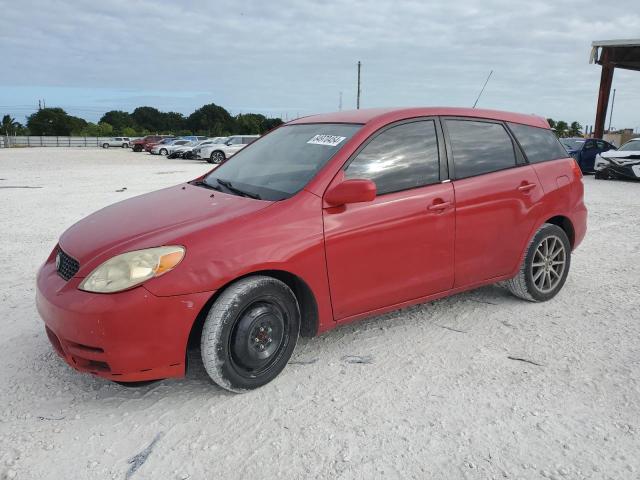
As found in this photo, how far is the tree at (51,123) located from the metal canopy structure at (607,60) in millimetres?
86169

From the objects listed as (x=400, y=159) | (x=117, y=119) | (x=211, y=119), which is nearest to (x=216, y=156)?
(x=400, y=159)

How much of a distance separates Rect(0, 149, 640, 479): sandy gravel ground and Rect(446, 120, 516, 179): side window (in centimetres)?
119

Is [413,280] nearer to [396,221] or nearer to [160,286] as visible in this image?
[396,221]

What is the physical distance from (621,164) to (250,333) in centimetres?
1546

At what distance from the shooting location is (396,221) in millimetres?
3430

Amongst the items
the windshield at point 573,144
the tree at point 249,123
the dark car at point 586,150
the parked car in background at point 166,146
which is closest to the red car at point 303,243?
the dark car at point 586,150

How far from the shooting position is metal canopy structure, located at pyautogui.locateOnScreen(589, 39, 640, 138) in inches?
973

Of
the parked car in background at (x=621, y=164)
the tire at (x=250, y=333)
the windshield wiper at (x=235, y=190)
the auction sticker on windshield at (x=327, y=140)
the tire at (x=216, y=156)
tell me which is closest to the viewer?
the tire at (x=250, y=333)

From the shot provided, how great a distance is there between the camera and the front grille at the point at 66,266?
2.95 metres

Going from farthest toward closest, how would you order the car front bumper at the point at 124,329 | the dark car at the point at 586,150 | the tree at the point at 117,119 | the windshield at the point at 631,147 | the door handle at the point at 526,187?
the tree at the point at 117,119, the dark car at the point at 586,150, the windshield at the point at 631,147, the door handle at the point at 526,187, the car front bumper at the point at 124,329

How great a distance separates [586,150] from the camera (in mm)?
18016

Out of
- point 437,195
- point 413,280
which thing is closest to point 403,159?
point 437,195

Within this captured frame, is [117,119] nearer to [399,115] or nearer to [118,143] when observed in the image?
[118,143]

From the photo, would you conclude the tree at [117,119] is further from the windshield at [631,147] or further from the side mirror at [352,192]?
the side mirror at [352,192]
